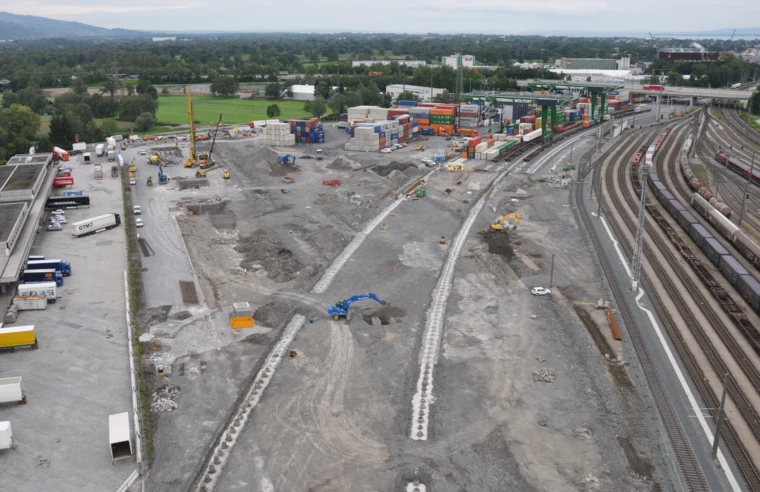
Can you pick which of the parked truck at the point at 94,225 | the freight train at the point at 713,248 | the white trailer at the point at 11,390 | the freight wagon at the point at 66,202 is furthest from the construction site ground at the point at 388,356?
the freight train at the point at 713,248

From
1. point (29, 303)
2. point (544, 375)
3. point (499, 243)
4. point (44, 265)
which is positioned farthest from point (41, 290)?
point (499, 243)

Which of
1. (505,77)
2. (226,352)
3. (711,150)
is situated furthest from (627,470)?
(505,77)

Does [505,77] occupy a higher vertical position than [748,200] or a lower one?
higher

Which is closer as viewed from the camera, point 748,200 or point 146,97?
point 748,200

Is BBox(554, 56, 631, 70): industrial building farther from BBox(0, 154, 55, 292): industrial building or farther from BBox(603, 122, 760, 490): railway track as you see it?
BBox(0, 154, 55, 292): industrial building

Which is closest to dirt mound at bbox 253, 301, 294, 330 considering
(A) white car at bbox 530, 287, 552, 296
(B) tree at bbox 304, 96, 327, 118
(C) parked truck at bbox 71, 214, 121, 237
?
(A) white car at bbox 530, 287, 552, 296

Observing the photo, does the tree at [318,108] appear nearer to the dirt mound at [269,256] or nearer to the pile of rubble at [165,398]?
the dirt mound at [269,256]

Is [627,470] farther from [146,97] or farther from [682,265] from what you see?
[146,97]
